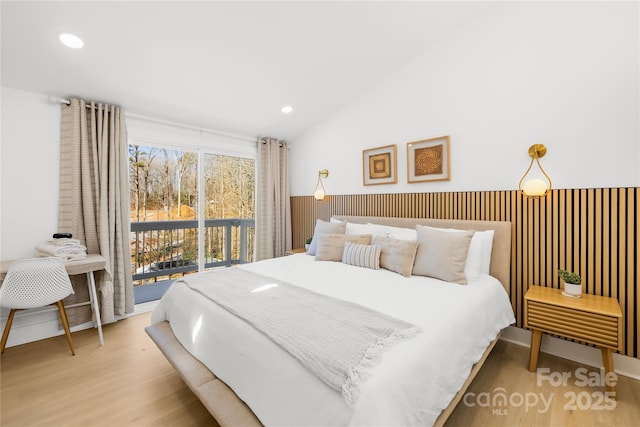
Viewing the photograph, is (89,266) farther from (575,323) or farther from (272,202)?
(575,323)

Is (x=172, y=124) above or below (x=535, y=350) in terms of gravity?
above

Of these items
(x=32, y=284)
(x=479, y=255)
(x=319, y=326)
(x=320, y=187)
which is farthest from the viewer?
(x=320, y=187)

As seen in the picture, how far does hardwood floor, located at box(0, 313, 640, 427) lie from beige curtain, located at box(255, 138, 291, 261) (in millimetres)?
2083

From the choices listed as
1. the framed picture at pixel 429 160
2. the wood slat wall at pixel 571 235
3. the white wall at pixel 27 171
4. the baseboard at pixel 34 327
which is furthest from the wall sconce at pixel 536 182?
the baseboard at pixel 34 327

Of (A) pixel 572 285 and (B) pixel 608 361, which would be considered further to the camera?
(A) pixel 572 285

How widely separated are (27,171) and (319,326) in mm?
3096

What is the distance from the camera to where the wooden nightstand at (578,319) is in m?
1.79

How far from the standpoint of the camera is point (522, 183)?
2455 mm

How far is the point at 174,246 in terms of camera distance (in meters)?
4.07

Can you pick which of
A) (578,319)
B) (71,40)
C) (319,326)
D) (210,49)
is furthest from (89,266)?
(578,319)

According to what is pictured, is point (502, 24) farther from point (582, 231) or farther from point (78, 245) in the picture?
point (78, 245)

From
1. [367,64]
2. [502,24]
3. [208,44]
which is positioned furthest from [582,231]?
[208,44]

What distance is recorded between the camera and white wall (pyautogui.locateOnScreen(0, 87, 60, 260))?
98.7 inches

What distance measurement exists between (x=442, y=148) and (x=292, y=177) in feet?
8.17
